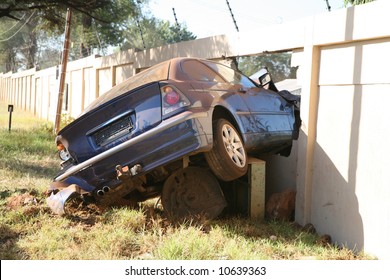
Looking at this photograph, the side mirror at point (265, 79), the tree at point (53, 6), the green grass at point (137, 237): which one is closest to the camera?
the green grass at point (137, 237)

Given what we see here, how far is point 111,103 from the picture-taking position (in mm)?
5457

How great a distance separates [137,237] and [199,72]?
2040 mm

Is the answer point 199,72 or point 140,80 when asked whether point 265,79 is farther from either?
point 140,80

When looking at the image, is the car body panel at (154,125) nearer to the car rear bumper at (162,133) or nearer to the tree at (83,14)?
the car rear bumper at (162,133)

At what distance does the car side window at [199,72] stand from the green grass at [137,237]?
1606 mm

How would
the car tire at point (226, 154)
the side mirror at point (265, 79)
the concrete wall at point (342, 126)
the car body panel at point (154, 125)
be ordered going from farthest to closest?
the side mirror at point (265, 79), the car tire at point (226, 154), the car body panel at point (154, 125), the concrete wall at point (342, 126)

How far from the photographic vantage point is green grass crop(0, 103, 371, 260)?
4.62 meters

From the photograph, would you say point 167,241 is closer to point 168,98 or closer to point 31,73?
point 168,98

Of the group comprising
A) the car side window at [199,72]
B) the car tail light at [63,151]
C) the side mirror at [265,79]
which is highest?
the car side window at [199,72]

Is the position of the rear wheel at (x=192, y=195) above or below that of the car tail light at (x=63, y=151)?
below

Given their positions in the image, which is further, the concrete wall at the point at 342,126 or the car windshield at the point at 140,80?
the car windshield at the point at 140,80

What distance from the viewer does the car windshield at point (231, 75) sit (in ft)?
21.3

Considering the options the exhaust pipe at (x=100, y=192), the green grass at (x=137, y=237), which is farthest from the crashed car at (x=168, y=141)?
the green grass at (x=137, y=237)
